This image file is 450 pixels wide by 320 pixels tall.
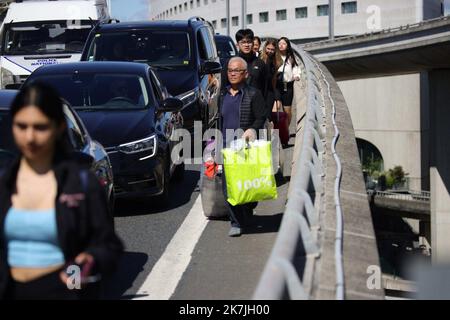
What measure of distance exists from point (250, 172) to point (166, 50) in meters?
7.89

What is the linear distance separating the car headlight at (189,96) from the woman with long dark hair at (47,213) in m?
11.3

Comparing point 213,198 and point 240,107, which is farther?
point 213,198

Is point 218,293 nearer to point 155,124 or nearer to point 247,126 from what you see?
point 247,126

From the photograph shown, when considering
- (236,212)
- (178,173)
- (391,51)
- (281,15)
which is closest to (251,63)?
(178,173)

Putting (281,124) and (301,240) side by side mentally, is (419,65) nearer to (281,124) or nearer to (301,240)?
(281,124)

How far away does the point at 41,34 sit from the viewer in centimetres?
2295

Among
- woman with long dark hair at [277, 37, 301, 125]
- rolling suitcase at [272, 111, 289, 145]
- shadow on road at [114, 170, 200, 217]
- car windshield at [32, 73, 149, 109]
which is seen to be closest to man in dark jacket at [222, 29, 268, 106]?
rolling suitcase at [272, 111, 289, 145]

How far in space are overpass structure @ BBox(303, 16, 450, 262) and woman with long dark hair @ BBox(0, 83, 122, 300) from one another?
4840 centimetres

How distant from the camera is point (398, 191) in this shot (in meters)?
79.8

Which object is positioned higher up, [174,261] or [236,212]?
[236,212]

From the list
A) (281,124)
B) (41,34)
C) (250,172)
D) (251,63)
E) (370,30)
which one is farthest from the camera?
(370,30)

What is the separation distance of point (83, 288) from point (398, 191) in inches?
3003

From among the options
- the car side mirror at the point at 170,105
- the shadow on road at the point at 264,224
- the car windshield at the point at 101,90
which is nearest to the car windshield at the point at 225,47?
the car windshield at the point at 101,90
